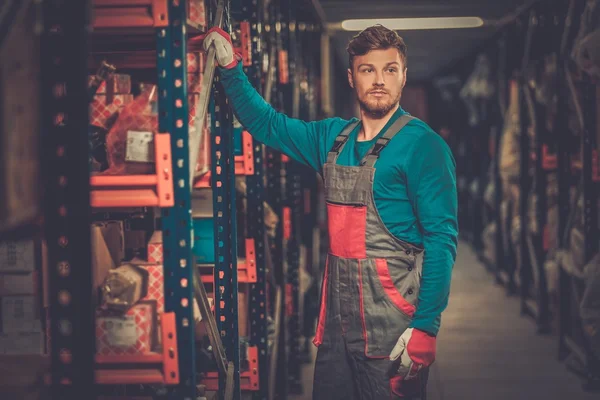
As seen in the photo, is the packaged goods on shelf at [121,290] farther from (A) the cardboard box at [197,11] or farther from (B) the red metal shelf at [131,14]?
(A) the cardboard box at [197,11]

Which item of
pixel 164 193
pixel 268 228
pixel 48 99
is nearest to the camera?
pixel 48 99

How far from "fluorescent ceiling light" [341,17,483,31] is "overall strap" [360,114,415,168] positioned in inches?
242

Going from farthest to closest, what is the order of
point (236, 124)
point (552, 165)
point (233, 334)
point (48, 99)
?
point (552, 165) < point (236, 124) < point (233, 334) < point (48, 99)

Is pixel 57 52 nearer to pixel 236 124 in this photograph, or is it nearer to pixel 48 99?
pixel 48 99

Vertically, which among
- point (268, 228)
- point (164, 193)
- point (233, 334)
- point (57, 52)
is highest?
point (57, 52)

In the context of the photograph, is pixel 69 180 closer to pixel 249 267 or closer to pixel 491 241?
pixel 249 267

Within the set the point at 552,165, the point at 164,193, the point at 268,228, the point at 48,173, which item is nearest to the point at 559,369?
the point at 552,165

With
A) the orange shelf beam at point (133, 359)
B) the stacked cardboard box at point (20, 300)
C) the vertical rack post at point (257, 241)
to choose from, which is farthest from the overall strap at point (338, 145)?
the stacked cardboard box at point (20, 300)

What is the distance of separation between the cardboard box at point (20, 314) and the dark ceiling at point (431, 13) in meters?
5.36

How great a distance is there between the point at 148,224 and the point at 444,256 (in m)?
1.30

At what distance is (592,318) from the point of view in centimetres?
480

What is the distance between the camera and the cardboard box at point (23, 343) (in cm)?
274

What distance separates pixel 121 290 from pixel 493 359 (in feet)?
13.5

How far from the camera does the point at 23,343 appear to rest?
9.01ft
